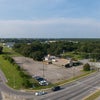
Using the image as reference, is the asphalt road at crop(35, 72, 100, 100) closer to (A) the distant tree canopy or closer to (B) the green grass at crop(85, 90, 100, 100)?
(B) the green grass at crop(85, 90, 100, 100)

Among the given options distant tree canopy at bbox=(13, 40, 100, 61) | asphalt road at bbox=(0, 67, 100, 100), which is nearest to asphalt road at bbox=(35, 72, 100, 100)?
asphalt road at bbox=(0, 67, 100, 100)

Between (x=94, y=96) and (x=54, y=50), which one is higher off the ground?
(x=54, y=50)

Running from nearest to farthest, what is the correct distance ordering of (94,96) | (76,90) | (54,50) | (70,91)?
1. (94,96)
2. (70,91)
3. (76,90)
4. (54,50)

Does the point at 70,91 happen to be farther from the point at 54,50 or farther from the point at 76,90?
the point at 54,50

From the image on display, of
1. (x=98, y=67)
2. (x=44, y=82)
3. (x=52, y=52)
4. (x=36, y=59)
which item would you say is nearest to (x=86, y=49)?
(x=52, y=52)

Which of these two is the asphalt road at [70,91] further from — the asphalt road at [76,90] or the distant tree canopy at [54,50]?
the distant tree canopy at [54,50]

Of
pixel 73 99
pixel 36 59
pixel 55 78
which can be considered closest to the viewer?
pixel 73 99

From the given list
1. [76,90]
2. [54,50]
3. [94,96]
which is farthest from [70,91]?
[54,50]

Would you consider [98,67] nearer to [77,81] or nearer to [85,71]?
[85,71]
